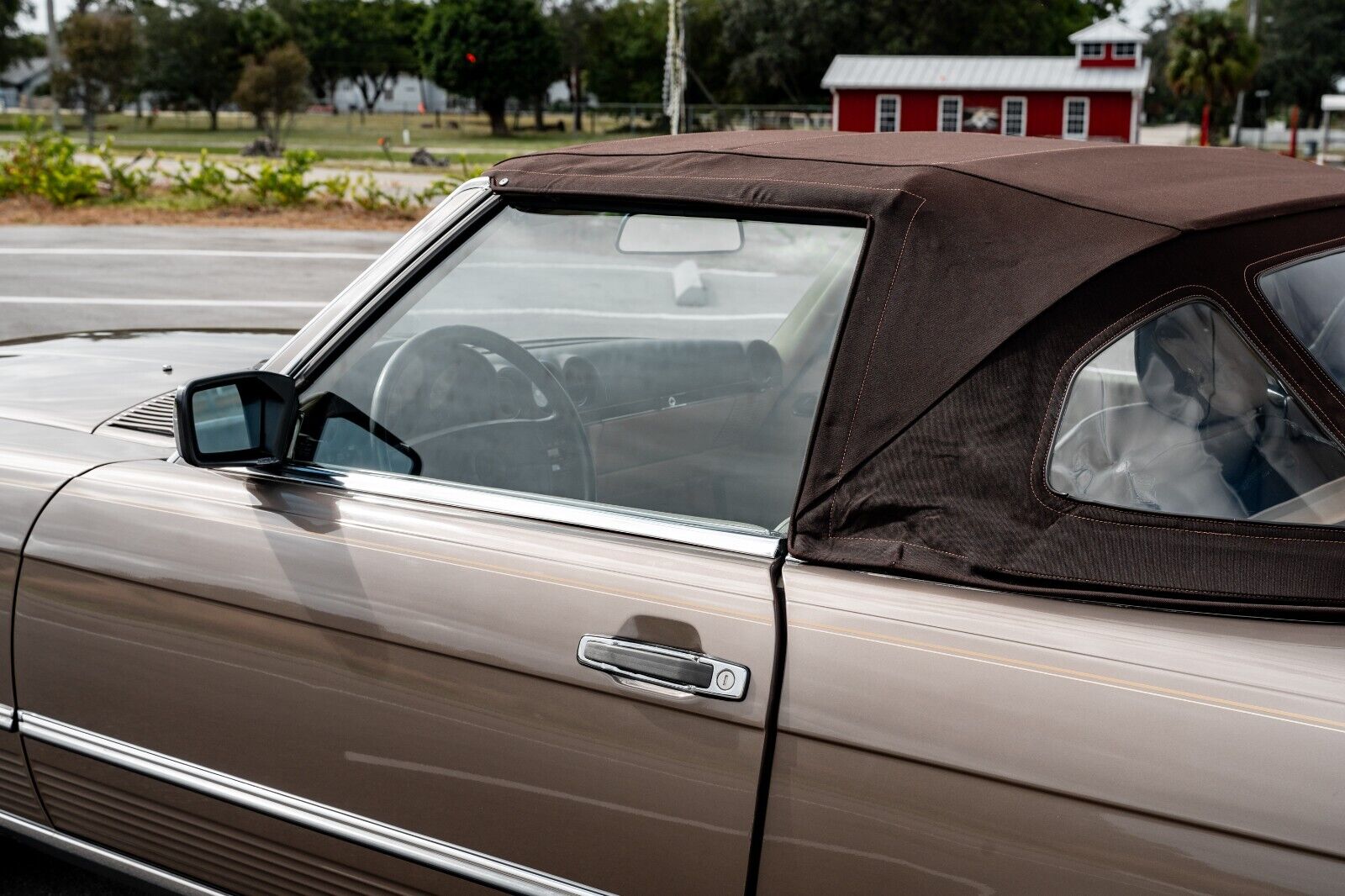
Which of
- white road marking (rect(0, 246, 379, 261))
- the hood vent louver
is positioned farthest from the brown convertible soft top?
white road marking (rect(0, 246, 379, 261))

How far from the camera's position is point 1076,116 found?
47.1 m

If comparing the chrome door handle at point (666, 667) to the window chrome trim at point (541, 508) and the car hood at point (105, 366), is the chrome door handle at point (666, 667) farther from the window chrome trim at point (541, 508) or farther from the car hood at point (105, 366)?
the car hood at point (105, 366)

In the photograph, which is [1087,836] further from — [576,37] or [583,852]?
[576,37]

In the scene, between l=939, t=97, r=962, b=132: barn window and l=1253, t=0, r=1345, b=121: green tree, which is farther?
l=1253, t=0, r=1345, b=121: green tree

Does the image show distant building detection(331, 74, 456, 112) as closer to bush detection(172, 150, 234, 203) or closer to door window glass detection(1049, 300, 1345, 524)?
bush detection(172, 150, 234, 203)

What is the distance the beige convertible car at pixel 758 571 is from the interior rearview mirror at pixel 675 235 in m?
0.01

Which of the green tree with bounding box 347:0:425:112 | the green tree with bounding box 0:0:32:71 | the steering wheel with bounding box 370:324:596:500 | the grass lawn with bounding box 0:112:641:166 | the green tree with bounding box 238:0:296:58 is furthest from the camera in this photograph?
the green tree with bounding box 347:0:425:112

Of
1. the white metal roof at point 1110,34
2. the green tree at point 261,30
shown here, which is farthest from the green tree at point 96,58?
the white metal roof at point 1110,34

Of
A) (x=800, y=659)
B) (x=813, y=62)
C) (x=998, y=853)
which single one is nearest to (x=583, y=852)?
(x=800, y=659)

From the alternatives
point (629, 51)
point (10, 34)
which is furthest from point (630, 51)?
point (10, 34)

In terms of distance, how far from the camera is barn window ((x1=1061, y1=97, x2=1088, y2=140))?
46.9m

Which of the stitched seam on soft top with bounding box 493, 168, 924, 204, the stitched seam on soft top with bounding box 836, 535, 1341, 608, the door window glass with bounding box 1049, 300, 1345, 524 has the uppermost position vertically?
the stitched seam on soft top with bounding box 493, 168, 924, 204

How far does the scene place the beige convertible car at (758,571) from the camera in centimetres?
146

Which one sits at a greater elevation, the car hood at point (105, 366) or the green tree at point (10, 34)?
the green tree at point (10, 34)
